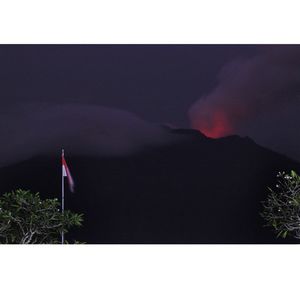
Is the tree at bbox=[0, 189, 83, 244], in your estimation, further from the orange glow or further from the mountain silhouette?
the orange glow

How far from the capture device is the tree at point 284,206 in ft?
17.5

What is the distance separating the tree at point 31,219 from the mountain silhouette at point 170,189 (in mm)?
81

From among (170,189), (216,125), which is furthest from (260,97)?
(170,189)

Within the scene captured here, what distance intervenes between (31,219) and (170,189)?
136 cm

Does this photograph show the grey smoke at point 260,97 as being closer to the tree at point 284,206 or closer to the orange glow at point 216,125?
the orange glow at point 216,125

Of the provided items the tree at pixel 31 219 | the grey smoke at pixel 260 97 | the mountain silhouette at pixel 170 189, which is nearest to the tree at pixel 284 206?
the mountain silhouette at pixel 170 189

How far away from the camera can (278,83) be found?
538 cm

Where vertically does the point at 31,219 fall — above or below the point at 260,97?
below

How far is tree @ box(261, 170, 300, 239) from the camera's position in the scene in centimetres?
535

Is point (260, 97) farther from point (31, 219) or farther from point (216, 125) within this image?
point (31, 219)

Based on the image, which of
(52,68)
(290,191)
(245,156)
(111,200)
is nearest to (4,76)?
(52,68)

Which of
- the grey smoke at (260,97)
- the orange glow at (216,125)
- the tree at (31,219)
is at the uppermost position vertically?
the grey smoke at (260,97)

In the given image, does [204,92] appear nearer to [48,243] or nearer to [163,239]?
[163,239]

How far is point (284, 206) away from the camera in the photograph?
5.38m
